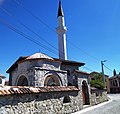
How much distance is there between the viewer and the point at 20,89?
953 centimetres

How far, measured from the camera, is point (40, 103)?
10.3m

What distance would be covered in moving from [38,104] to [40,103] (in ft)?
0.64

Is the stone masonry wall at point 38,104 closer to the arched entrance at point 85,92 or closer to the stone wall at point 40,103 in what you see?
the stone wall at point 40,103

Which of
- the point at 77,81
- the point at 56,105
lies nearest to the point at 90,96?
the point at 77,81

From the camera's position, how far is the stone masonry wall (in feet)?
28.0

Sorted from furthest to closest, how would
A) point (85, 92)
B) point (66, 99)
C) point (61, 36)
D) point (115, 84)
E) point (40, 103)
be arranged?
point (115, 84) < point (61, 36) < point (85, 92) < point (66, 99) < point (40, 103)

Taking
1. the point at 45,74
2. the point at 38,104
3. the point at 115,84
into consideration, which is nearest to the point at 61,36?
the point at 45,74

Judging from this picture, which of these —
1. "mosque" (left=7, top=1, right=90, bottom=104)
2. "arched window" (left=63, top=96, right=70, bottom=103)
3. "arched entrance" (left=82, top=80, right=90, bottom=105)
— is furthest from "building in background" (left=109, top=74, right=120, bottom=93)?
"arched window" (left=63, top=96, right=70, bottom=103)

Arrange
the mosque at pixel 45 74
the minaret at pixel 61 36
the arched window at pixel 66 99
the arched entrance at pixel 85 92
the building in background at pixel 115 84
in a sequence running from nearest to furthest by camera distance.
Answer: the arched window at pixel 66 99, the mosque at pixel 45 74, the arched entrance at pixel 85 92, the minaret at pixel 61 36, the building in background at pixel 115 84

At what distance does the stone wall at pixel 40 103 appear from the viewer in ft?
28.0

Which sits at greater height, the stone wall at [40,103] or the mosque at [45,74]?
the mosque at [45,74]

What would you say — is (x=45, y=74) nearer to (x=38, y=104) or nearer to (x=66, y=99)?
(x=66, y=99)

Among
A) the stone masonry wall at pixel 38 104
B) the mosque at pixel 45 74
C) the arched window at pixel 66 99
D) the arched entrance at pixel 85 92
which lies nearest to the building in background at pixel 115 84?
the arched entrance at pixel 85 92

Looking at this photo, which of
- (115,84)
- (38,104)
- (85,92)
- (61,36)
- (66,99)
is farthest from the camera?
(115,84)
